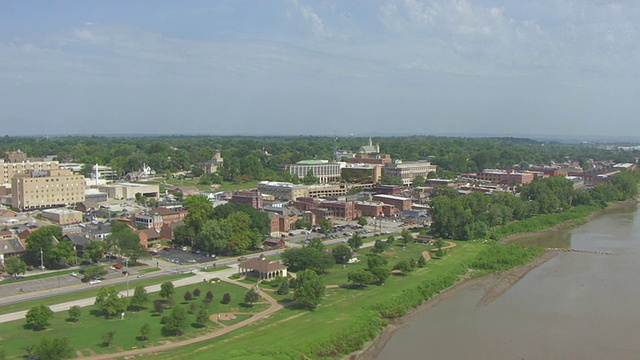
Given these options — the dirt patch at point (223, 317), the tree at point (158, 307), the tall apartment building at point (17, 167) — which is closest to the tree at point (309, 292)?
the dirt patch at point (223, 317)

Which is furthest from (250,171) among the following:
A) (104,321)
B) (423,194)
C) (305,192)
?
(104,321)

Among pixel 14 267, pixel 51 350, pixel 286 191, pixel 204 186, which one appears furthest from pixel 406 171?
pixel 51 350

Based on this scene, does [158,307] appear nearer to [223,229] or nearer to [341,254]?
[223,229]

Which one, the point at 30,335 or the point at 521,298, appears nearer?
the point at 30,335

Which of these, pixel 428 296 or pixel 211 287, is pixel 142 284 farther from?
pixel 428 296

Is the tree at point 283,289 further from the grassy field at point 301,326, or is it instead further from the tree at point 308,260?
the tree at point 308,260

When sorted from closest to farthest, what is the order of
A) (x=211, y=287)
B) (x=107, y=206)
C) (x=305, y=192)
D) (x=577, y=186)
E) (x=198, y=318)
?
(x=198, y=318), (x=211, y=287), (x=107, y=206), (x=305, y=192), (x=577, y=186)
